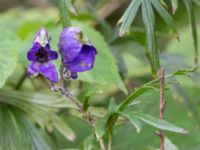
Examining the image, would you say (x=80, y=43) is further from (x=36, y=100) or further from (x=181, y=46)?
(x=181, y=46)

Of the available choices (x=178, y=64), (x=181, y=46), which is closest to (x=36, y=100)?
(x=178, y=64)

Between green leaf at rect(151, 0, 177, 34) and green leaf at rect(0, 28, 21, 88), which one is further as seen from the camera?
green leaf at rect(0, 28, 21, 88)

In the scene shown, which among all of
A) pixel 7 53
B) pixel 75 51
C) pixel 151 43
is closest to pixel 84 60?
pixel 75 51

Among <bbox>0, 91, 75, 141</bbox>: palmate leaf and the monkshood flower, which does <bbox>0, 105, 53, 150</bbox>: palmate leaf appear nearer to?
<bbox>0, 91, 75, 141</bbox>: palmate leaf

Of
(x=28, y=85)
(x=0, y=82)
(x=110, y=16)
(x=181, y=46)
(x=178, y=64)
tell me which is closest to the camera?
(x=0, y=82)

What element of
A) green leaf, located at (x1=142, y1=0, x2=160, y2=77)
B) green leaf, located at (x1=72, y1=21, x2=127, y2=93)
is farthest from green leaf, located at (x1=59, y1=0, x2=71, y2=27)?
green leaf, located at (x1=72, y1=21, x2=127, y2=93)

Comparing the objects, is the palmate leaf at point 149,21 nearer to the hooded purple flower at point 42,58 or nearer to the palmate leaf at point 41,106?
the hooded purple flower at point 42,58

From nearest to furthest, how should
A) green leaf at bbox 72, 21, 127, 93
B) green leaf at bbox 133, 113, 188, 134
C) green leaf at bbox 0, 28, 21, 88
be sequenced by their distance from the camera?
green leaf at bbox 133, 113, 188, 134, green leaf at bbox 0, 28, 21, 88, green leaf at bbox 72, 21, 127, 93
